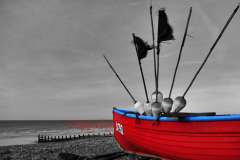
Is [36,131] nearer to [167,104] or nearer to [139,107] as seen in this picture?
[139,107]

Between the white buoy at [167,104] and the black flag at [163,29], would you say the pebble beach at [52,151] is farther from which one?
the black flag at [163,29]

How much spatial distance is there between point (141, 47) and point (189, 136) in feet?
14.1

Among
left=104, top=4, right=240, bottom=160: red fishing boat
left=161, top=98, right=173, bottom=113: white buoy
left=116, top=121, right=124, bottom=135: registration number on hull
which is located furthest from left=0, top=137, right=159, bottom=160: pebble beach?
left=161, top=98, right=173, bottom=113: white buoy

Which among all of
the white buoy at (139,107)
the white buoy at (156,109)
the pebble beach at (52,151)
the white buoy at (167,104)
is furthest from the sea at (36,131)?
the white buoy at (167,104)

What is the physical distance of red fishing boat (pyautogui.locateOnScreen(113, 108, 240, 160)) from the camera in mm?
4539

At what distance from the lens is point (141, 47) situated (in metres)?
7.69

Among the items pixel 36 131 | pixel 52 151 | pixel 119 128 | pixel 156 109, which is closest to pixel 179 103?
pixel 156 109

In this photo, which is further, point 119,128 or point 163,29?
point 119,128

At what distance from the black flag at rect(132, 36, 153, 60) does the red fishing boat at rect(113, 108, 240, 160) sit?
2850 millimetres

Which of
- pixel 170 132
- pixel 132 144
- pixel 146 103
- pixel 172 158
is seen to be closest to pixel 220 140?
pixel 170 132

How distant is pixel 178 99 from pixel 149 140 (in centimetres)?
190

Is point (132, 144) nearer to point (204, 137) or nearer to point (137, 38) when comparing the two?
point (204, 137)

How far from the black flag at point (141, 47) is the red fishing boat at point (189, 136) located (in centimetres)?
285

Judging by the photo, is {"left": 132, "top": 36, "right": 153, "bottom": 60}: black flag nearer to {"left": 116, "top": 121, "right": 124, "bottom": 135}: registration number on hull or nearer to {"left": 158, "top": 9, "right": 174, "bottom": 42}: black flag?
{"left": 158, "top": 9, "right": 174, "bottom": 42}: black flag
